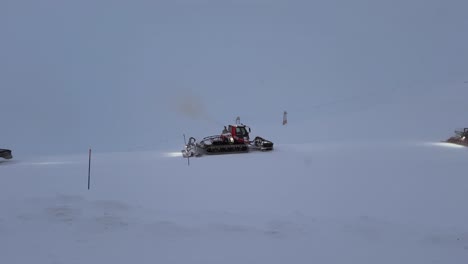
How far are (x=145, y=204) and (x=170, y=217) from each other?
36.1 inches

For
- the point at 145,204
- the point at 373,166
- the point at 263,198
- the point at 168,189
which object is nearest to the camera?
the point at 145,204

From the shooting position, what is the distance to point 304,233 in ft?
15.2

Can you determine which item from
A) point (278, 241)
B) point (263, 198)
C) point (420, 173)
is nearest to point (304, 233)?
point (278, 241)

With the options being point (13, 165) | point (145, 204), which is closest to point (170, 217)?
point (145, 204)

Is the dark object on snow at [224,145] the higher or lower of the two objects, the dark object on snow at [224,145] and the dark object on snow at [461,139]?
the lower

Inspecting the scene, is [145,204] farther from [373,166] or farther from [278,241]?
[373,166]

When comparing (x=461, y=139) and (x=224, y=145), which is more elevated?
(x=461, y=139)

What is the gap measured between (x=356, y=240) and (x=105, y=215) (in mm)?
4167

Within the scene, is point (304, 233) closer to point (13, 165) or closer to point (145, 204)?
point (145, 204)

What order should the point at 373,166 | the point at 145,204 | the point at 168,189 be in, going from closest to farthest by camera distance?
the point at 145,204 → the point at 168,189 → the point at 373,166

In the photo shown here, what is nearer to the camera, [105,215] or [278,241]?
[278,241]

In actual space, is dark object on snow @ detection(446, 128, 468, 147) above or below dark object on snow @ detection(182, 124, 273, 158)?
above

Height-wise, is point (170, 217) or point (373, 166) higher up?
point (373, 166)

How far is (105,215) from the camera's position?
213 inches
